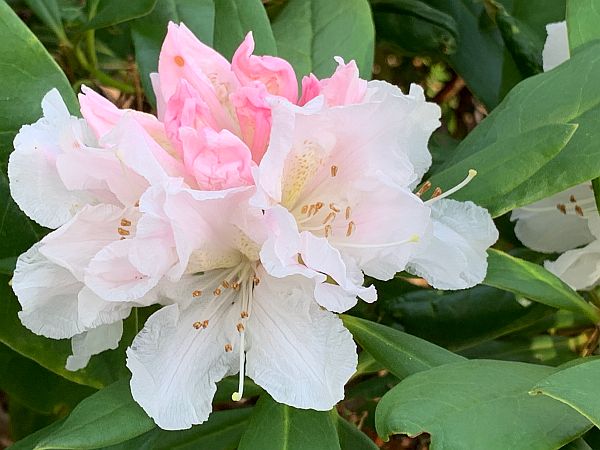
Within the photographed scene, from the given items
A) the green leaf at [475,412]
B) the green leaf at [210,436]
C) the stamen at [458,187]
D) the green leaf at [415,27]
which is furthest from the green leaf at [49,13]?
the green leaf at [475,412]

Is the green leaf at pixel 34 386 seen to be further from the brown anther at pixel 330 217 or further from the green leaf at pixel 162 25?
the brown anther at pixel 330 217

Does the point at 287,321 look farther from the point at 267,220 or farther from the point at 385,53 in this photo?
the point at 385,53

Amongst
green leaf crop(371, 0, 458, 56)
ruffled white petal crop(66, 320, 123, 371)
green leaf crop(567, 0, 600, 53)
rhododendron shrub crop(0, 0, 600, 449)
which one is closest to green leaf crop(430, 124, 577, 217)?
rhododendron shrub crop(0, 0, 600, 449)

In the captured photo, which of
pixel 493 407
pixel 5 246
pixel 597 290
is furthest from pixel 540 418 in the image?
→ pixel 5 246

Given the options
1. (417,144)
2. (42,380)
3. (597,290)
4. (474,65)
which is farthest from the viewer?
(474,65)

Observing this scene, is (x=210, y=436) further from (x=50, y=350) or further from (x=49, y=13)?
(x=49, y=13)

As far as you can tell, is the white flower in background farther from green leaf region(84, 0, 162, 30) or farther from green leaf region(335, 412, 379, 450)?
green leaf region(84, 0, 162, 30)
